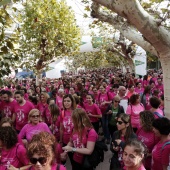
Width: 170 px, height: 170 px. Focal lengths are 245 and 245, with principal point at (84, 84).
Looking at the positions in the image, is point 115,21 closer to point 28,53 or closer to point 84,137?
point 84,137

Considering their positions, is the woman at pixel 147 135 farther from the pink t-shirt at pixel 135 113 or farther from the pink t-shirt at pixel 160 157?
the pink t-shirt at pixel 135 113

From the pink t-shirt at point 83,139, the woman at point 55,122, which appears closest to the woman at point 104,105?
the woman at point 55,122

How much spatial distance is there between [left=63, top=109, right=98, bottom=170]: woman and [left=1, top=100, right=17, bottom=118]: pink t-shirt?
8.42ft

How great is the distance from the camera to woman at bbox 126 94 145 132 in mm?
5254

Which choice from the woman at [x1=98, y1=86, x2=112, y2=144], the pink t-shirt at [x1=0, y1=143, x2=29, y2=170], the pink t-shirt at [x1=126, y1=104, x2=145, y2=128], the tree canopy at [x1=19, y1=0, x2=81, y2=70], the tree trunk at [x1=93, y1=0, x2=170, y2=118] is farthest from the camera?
the tree canopy at [x1=19, y1=0, x2=81, y2=70]

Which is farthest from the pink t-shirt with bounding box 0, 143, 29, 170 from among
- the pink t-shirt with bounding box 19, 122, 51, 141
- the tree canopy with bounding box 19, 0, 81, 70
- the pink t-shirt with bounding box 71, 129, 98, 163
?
the tree canopy with bounding box 19, 0, 81, 70

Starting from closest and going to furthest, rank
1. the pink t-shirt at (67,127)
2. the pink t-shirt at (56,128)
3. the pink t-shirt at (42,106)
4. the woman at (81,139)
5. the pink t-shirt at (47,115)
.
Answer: the woman at (81,139) → the pink t-shirt at (67,127) → the pink t-shirt at (56,128) → the pink t-shirt at (47,115) → the pink t-shirt at (42,106)

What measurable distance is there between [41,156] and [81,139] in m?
1.22

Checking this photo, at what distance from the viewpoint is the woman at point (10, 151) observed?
2994 mm

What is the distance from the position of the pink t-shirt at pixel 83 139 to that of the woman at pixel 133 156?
3.24ft

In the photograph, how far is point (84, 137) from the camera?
360 centimetres

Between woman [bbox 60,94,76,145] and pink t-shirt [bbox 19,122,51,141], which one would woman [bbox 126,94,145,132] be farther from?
pink t-shirt [bbox 19,122,51,141]

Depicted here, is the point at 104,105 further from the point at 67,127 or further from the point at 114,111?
the point at 67,127

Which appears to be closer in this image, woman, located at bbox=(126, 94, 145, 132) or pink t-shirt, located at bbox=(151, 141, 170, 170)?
pink t-shirt, located at bbox=(151, 141, 170, 170)
